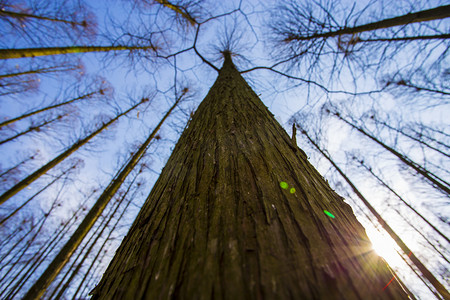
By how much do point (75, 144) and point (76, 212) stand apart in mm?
9017

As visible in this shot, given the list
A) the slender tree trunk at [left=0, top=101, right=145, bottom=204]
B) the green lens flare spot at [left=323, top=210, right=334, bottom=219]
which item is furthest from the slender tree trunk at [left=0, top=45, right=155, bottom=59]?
the green lens flare spot at [left=323, top=210, right=334, bottom=219]

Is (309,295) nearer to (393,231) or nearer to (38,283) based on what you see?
(38,283)

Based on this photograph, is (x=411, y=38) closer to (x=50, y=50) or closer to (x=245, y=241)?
(x=245, y=241)

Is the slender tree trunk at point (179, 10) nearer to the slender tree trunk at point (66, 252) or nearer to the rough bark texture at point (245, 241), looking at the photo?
the rough bark texture at point (245, 241)

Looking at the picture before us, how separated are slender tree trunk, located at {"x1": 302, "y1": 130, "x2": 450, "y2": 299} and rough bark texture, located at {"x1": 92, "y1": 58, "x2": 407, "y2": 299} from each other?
25.9ft

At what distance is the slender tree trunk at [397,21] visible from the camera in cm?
305

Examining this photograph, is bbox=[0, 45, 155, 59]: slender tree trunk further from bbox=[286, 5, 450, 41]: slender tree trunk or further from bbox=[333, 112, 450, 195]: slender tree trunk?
bbox=[333, 112, 450, 195]: slender tree trunk

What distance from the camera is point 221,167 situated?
988 mm

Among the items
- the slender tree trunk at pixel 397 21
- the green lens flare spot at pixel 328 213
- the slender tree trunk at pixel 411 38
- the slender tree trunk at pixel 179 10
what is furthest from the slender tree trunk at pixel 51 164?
the slender tree trunk at pixel 411 38

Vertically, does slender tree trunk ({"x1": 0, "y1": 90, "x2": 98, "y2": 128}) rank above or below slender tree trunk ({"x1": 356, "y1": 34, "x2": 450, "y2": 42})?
above

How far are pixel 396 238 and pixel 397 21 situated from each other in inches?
348

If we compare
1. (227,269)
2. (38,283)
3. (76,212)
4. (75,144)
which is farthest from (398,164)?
(76,212)

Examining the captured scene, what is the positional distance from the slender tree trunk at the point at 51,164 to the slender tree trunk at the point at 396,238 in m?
11.6

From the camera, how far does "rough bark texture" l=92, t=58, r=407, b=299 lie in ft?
1.63
